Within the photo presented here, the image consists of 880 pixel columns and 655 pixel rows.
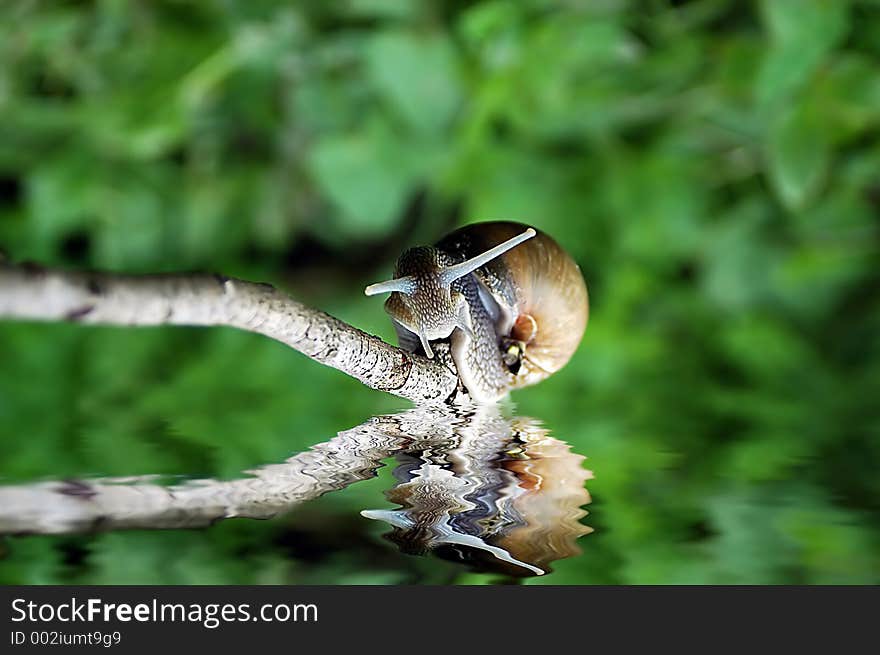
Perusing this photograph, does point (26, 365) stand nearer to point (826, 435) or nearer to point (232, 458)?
point (232, 458)

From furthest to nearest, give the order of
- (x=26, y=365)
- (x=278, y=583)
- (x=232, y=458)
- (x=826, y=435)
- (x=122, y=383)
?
(x=26, y=365), (x=122, y=383), (x=826, y=435), (x=232, y=458), (x=278, y=583)

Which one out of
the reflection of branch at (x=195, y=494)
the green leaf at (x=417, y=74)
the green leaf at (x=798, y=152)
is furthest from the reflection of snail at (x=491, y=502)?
the green leaf at (x=417, y=74)

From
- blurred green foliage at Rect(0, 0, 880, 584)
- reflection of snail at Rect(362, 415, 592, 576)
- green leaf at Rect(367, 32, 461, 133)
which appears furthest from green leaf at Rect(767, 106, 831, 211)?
reflection of snail at Rect(362, 415, 592, 576)

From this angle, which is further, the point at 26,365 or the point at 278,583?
the point at 26,365

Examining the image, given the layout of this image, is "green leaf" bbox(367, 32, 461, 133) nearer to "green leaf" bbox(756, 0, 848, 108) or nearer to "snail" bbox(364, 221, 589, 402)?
"green leaf" bbox(756, 0, 848, 108)

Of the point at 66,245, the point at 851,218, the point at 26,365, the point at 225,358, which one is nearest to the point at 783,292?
the point at 851,218

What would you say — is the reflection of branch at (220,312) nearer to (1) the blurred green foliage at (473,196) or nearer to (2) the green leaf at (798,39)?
(1) the blurred green foliage at (473,196)

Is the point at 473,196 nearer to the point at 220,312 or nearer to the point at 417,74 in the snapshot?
the point at 417,74
